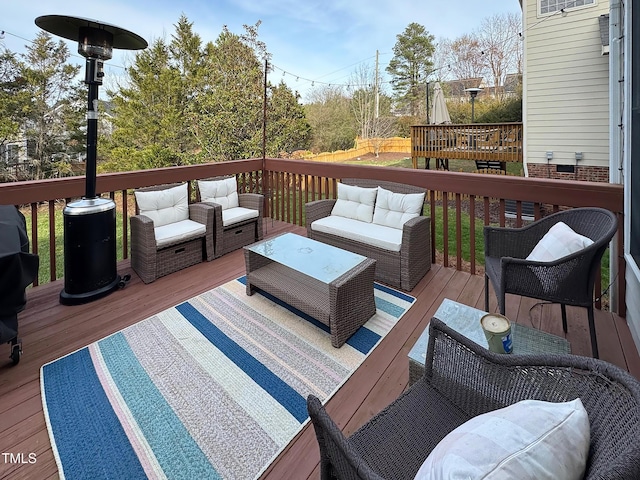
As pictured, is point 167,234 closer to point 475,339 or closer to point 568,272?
point 475,339

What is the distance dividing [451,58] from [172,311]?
1656 cm

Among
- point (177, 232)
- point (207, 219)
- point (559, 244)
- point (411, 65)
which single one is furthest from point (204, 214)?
point (411, 65)

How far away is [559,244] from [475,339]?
99 cm

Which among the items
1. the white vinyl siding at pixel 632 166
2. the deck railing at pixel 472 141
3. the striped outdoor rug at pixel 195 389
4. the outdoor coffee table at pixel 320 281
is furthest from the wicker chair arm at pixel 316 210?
the deck railing at pixel 472 141

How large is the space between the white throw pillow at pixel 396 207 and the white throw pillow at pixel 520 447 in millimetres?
2674

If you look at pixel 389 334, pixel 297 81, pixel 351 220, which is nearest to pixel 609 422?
pixel 389 334

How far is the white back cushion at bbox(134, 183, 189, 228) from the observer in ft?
11.7

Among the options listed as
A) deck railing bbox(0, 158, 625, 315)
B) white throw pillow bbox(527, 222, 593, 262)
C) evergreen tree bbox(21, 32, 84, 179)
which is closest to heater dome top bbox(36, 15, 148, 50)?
deck railing bbox(0, 158, 625, 315)

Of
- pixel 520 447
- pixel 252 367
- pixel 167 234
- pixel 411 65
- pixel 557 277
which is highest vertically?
pixel 411 65

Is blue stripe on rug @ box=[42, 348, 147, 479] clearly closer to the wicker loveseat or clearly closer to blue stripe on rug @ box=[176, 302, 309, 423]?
blue stripe on rug @ box=[176, 302, 309, 423]

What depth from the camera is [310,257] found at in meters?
2.81

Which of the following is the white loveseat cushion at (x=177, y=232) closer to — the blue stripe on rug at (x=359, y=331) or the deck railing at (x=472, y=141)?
the blue stripe on rug at (x=359, y=331)

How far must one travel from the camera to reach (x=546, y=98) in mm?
7477

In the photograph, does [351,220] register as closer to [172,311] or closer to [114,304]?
[172,311]
